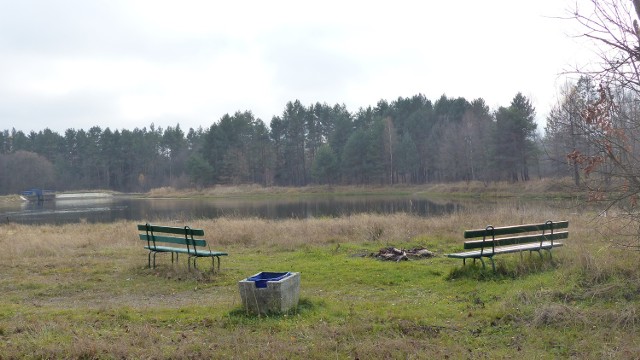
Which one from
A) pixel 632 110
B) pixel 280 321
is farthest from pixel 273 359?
pixel 632 110

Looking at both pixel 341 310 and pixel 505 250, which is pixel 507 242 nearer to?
pixel 505 250

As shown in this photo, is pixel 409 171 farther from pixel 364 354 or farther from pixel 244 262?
pixel 364 354

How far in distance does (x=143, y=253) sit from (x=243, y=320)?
8.45 metres

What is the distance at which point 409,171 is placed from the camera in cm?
7475

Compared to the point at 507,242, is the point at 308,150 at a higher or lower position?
higher

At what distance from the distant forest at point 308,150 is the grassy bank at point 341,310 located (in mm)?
43712

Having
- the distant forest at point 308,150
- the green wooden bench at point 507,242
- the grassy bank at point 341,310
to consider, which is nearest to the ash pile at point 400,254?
the grassy bank at point 341,310

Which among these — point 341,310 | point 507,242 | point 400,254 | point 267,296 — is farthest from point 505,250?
point 267,296

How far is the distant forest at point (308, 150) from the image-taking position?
55.8 m

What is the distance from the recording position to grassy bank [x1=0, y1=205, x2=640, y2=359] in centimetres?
508

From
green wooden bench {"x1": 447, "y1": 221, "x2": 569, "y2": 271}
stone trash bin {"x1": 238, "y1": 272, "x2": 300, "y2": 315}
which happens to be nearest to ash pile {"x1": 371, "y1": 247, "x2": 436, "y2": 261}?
green wooden bench {"x1": 447, "y1": 221, "x2": 569, "y2": 271}

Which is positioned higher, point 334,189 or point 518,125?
point 518,125

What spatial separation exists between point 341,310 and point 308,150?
79.3 meters

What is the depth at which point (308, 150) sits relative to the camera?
8562 cm
